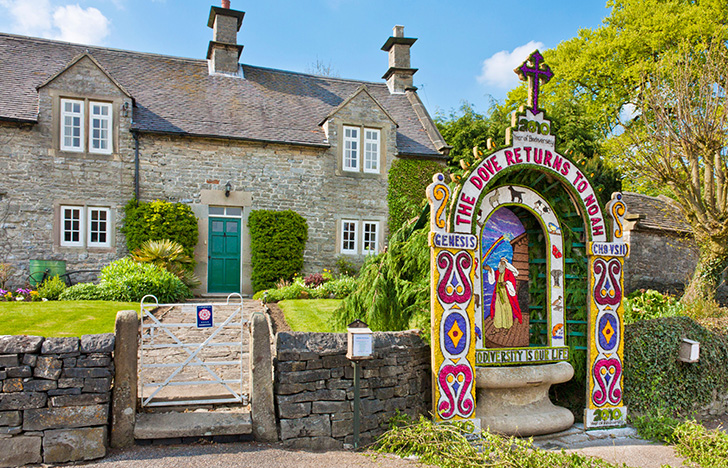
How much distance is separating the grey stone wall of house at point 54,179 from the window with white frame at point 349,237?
20.1ft

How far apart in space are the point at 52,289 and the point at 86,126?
4.59 metres

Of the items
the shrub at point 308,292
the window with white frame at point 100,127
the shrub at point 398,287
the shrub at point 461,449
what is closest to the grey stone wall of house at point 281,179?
the window with white frame at point 100,127

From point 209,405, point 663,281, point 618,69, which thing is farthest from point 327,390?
point 618,69

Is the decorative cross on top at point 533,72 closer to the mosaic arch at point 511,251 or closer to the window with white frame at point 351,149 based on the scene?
the mosaic arch at point 511,251

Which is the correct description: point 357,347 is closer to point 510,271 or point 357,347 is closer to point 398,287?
point 398,287

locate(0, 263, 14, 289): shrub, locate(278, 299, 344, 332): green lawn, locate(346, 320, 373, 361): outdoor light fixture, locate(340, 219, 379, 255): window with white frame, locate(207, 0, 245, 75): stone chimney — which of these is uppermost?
locate(207, 0, 245, 75): stone chimney

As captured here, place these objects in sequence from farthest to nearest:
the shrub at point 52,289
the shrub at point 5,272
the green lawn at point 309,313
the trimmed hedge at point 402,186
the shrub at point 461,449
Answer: the trimmed hedge at point 402,186 → the shrub at point 5,272 → the shrub at point 52,289 → the green lawn at point 309,313 → the shrub at point 461,449

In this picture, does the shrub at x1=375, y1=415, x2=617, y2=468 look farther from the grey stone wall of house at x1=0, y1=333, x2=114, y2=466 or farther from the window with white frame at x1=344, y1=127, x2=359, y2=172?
the window with white frame at x1=344, y1=127, x2=359, y2=172

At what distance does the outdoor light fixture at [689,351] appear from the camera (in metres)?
7.41

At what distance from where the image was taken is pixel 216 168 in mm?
14617

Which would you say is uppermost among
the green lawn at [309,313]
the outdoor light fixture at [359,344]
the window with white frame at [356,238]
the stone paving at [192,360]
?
the window with white frame at [356,238]

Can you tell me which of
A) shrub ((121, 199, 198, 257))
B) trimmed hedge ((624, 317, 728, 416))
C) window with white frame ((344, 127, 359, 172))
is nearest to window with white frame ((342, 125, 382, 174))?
window with white frame ((344, 127, 359, 172))

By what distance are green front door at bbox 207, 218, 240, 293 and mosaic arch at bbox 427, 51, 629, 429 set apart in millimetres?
9955

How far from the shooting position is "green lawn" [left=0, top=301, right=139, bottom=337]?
8211 mm
